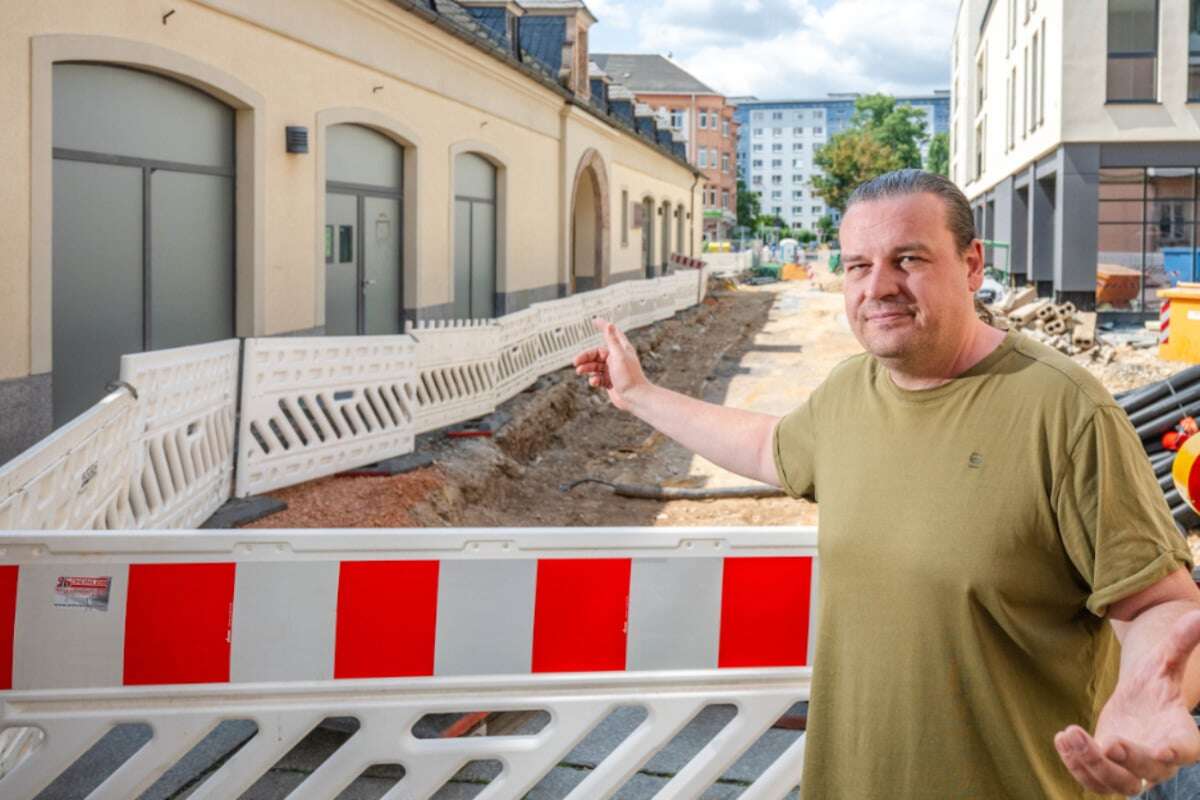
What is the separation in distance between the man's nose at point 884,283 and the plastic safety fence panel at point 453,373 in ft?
31.3

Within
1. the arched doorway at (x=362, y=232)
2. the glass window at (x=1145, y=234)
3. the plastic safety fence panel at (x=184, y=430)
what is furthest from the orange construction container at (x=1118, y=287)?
the plastic safety fence panel at (x=184, y=430)

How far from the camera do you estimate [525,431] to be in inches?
571

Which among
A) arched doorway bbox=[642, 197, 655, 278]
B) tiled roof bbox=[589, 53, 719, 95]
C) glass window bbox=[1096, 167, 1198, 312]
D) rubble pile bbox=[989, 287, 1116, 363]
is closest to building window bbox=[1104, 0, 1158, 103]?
glass window bbox=[1096, 167, 1198, 312]

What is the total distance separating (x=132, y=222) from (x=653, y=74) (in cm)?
8412

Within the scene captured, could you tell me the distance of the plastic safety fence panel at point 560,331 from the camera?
715 inches

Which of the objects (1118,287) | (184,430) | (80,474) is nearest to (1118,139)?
(1118,287)

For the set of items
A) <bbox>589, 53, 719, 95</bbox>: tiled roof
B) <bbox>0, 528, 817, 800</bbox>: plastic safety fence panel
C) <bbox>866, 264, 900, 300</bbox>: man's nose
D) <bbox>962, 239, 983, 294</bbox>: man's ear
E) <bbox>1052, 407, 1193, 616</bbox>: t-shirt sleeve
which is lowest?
<bbox>0, 528, 817, 800</bbox>: plastic safety fence panel

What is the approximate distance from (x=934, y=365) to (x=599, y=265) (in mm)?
28368

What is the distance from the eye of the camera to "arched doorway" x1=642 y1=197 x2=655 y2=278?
38438mm

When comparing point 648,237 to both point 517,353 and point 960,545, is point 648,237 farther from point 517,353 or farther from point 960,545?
point 960,545

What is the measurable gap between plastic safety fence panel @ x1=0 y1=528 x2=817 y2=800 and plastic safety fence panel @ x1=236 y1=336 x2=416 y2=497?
626 centimetres

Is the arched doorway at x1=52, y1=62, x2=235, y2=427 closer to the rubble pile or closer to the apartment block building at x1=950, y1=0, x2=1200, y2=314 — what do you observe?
the rubble pile

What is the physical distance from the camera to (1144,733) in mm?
1782

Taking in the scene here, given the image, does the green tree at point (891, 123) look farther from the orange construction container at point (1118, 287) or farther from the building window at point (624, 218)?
the orange construction container at point (1118, 287)
